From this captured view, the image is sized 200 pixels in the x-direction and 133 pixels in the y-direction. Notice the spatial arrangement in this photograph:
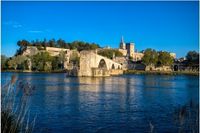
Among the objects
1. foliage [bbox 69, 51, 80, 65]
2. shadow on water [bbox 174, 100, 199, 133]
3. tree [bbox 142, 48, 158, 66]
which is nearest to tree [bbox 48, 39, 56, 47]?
foliage [bbox 69, 51, 80, 65]

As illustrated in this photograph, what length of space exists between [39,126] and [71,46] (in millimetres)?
138279

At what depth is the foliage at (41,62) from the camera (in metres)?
113

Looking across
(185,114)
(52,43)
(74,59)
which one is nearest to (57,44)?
(52,43)

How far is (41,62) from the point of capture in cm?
11388

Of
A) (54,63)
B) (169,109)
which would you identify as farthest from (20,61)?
(169,109)

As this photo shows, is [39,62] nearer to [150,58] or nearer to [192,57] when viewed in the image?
[150,58]

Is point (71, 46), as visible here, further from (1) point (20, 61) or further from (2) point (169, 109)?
(2) point (169, 109)

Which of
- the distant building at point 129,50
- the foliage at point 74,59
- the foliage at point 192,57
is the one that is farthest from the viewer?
the distant building at point 129,50

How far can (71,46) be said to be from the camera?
15388cm

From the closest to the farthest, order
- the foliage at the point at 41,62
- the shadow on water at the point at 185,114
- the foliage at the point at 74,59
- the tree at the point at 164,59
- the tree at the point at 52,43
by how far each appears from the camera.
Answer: the shadow on water at the point at 185,114 → the foliage at the point at 41,62 → the tree at the point at 164,59 → the foliage at the point at 74,59 → the tree at the point at 52,43

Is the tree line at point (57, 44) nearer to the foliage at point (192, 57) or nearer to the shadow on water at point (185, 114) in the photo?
the foliage at point (192, 57)

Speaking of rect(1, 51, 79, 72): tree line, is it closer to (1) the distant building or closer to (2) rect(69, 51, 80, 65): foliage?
(2) rect(69, 51, 80, 65): foliage

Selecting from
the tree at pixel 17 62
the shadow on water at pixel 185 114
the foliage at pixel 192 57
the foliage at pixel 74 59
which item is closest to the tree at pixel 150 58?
the foliage at pixel 192 57

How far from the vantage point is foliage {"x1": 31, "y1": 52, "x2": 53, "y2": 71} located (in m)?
113
